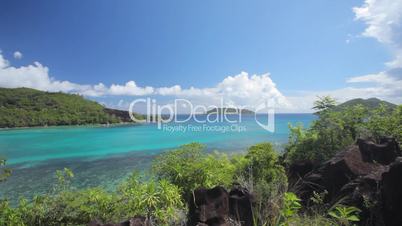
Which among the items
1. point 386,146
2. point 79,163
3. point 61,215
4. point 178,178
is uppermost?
point 386,146

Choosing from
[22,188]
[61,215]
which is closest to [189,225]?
[61,215]

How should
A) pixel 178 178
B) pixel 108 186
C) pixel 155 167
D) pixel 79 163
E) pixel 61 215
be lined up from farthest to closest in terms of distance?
pixel 79 163 < pixel 108 186 < pixel 155 167 < pixel 178 178 < pixel 61 215

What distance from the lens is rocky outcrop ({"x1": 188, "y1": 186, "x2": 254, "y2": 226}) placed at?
3711 mm

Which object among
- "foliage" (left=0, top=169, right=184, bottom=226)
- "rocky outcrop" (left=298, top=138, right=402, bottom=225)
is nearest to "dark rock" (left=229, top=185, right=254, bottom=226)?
"foliage" (left=0, top=169, right=184, bottom=226)

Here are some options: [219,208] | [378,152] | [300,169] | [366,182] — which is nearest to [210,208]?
[219,208]

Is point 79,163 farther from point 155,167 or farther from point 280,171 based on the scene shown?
point 280,171

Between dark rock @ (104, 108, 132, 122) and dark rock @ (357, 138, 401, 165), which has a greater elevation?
dark rock @ (104, 108, 132, 122)

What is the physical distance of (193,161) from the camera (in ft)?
20.2

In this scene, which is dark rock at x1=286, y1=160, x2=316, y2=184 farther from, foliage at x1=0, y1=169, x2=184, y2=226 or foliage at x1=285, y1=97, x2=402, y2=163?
foliage at x1=0, y1=169, x2=184, y2=226

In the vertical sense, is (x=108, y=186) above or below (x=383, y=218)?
below

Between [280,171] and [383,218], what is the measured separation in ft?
9.00

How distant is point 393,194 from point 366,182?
69cm

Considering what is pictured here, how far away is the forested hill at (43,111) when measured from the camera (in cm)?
7288

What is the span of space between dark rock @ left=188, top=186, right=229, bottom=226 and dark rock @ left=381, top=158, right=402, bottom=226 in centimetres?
228
